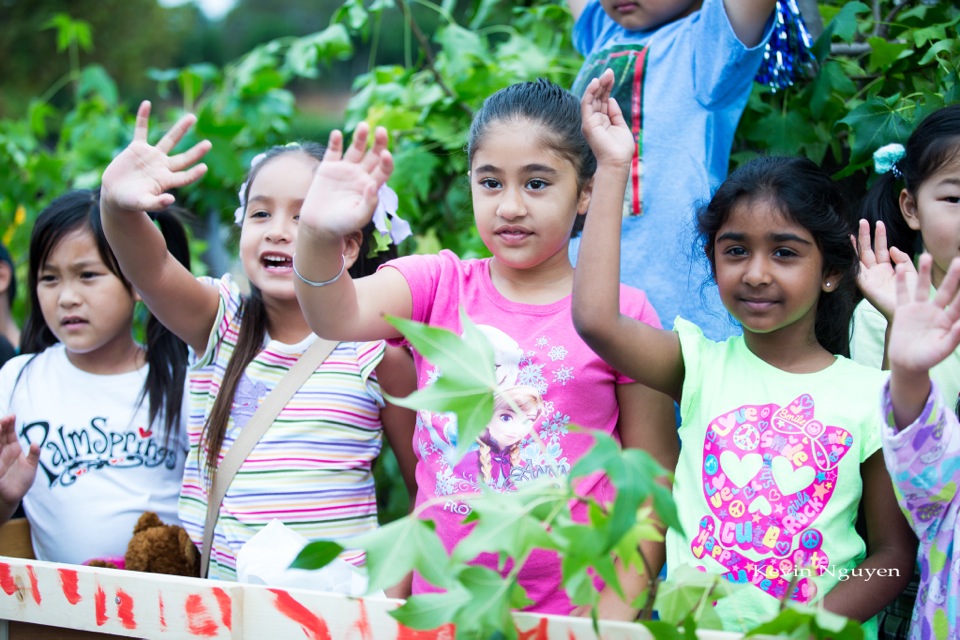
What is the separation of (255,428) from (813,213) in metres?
1.43

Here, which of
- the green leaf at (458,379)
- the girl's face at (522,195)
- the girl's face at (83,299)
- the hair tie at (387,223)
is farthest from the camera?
the girl's face at (83,299)

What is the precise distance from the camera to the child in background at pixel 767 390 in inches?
70.5

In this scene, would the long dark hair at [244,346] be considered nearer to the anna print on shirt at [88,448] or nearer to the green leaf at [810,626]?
the anna print on shirt at [88,448]

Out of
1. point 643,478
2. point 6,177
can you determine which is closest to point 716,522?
point 643,478

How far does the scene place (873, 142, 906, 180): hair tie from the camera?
230 cm

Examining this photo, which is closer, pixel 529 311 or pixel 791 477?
pixel 791 477

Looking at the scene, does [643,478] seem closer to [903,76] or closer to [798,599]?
[798,599]

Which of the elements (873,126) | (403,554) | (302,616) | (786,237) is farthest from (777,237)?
(302,616)

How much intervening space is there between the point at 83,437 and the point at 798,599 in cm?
196

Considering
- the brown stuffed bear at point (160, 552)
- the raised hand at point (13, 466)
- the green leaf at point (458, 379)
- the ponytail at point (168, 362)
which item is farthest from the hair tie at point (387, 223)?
the raised hand at point (13, 466)

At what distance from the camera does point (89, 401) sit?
2711mm

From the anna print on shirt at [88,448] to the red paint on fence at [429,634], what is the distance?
1.39 metres

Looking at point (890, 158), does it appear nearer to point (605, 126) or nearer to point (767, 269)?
point (767, 269)

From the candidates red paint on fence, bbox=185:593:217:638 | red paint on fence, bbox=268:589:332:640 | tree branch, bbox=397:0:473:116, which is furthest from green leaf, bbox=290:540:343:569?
tree branch, bbox=397:0:473:116
